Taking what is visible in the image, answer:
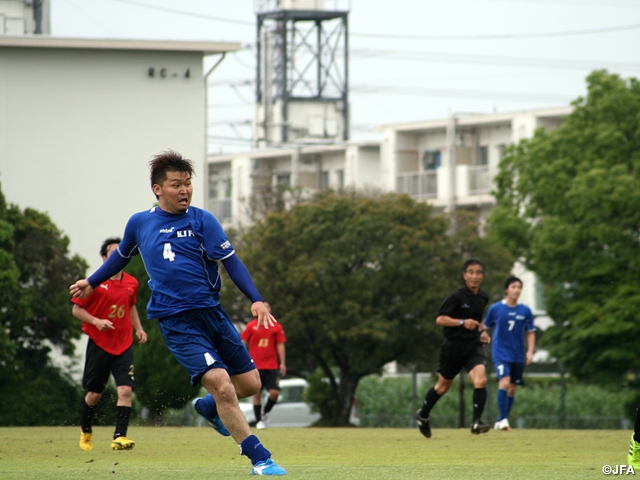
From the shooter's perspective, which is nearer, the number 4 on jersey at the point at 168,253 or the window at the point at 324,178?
the number 4 on jersey at the point at 168,253

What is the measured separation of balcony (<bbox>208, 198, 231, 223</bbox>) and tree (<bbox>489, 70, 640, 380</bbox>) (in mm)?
38597

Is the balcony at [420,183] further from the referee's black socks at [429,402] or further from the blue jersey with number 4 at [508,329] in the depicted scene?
the referee's black socks at [429,402]

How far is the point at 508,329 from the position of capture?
17766 millimetres

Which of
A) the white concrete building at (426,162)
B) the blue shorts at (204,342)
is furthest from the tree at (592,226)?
the blue shorts at (204,342)

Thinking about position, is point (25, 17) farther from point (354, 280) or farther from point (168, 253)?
point (168, 253)

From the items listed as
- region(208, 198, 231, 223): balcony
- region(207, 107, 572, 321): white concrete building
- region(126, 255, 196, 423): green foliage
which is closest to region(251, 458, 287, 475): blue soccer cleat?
region(126, 255, 196, 423): green foliage

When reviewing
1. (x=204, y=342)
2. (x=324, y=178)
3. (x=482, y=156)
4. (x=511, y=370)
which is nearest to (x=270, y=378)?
(x=511, y=370)

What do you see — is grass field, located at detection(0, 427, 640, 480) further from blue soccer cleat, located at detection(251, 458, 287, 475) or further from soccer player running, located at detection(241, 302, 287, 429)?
soccer player running, located at detection(241, 302, 287, 429)

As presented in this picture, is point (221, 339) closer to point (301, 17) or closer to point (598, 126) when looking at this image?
point (598, 126)

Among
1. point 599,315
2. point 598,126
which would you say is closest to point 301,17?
point 598,126

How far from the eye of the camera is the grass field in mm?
8891

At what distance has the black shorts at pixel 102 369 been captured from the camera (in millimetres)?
12844

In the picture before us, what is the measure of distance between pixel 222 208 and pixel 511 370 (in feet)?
190

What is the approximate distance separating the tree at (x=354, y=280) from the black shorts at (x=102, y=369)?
69.6 ft
